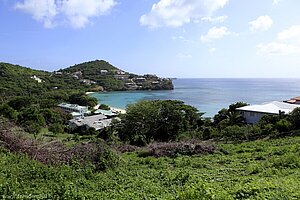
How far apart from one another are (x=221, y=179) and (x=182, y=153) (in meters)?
5.93

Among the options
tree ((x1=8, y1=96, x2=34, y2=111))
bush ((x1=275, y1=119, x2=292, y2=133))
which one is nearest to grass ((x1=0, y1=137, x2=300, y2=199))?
bush ((x1=275, y1=119, x2=292, y2=133))

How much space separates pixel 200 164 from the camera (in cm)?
1178

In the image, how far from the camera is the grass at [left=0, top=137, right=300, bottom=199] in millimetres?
6137

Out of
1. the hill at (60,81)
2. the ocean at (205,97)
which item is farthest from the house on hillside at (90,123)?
the hill at (60,81)

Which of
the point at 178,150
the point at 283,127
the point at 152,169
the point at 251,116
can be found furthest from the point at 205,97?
the point at 152,169

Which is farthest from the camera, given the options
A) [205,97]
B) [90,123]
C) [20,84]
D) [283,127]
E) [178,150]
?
[205,97]

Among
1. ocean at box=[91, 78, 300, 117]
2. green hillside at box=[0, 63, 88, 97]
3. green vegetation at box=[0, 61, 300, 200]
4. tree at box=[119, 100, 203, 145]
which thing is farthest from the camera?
green hillside at box=[0, 63, 88, 97]

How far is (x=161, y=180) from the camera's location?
869 centimetres

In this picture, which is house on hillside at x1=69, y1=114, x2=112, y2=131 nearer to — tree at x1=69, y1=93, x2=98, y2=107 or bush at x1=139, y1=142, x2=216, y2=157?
tree at x1=69, y1=93, x2=98, y2=107

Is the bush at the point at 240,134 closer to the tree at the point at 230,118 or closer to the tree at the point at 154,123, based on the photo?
the tree at the point at 154,123

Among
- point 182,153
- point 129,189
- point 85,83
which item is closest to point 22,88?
point 85,83

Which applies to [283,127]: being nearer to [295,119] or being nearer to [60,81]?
[295,119]

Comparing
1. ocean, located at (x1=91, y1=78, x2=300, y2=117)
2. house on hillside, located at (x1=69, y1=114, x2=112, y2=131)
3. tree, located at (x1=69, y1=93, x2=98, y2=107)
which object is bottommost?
ocean, located at (x1=91, y1=78, x2=300, y2=117)

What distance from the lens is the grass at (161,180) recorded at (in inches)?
242
